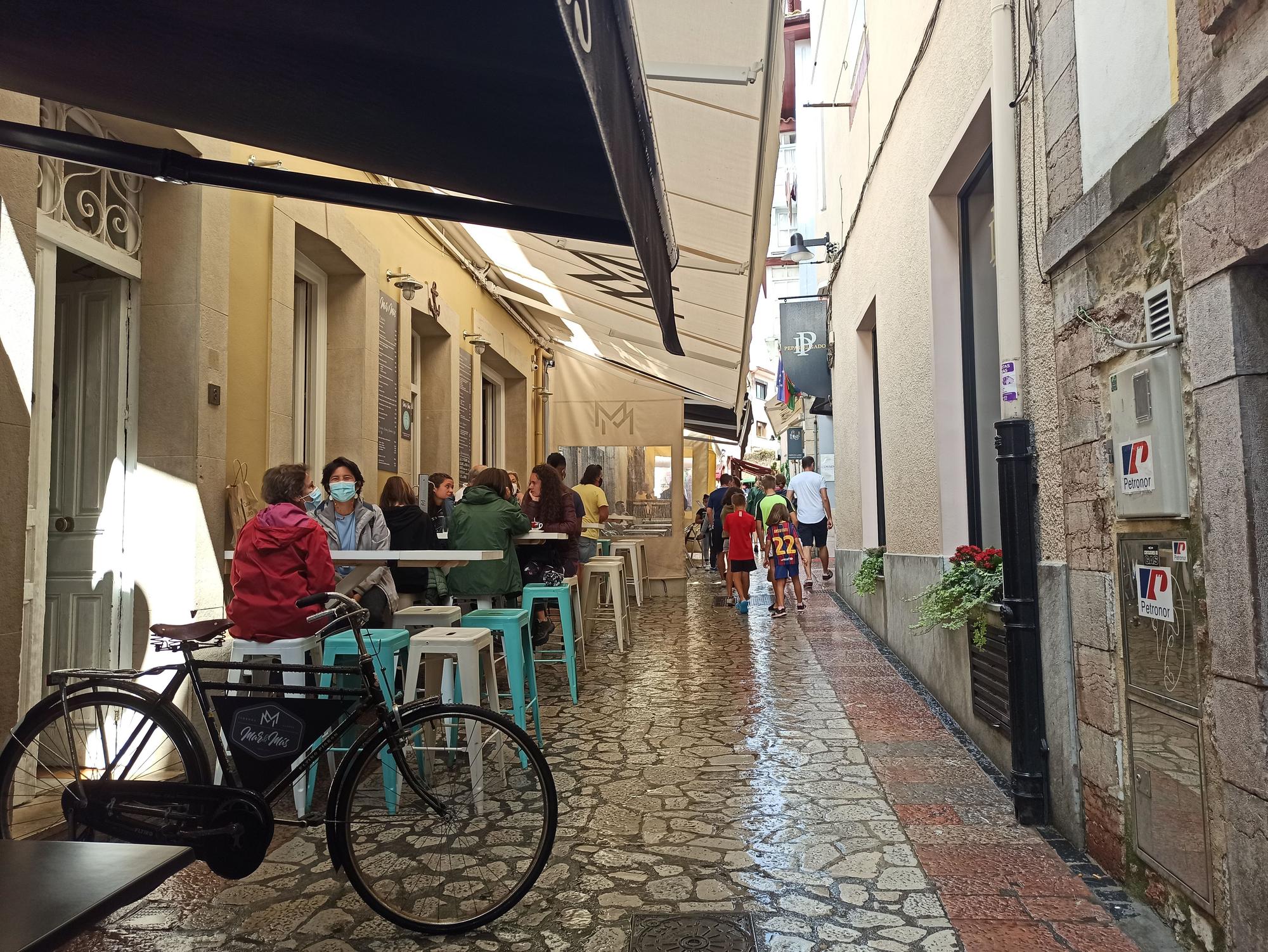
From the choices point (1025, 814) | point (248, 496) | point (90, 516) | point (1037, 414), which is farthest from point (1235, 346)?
point (90, 516)

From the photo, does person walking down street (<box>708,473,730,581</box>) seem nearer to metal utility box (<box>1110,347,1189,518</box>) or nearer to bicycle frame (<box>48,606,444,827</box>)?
metal utility box (<box>1110,347,1189,518</box>)

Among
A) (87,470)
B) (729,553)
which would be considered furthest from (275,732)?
(729,553)

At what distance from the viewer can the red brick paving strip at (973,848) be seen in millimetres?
2621

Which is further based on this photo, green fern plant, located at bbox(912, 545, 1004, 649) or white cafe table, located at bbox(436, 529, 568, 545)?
white cafe table, located at bbox(436, 529, 568, 545)

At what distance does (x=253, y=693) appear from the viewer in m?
2.95

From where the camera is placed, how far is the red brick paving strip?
8.60 ft

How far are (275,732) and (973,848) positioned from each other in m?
2.43

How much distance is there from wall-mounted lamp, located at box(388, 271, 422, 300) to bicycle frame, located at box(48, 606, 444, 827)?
4981mm

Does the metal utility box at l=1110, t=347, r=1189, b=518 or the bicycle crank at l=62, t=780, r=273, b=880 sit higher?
the metal utility box at l=1110, t=347, r=1189, b=518

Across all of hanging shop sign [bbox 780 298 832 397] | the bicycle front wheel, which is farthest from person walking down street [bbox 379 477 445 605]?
hanging shop sign [bbox 780 298 832 397]

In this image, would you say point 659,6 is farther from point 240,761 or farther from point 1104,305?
point 240,761

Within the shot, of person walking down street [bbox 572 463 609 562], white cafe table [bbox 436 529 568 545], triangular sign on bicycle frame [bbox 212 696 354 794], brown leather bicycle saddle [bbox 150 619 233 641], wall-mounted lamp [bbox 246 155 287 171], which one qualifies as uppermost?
wall-mounted lamp [bbox 246 155 287 171]

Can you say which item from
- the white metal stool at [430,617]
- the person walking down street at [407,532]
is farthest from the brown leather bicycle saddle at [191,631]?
the person walking down street at [407,532]

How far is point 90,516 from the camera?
4.44 metres
